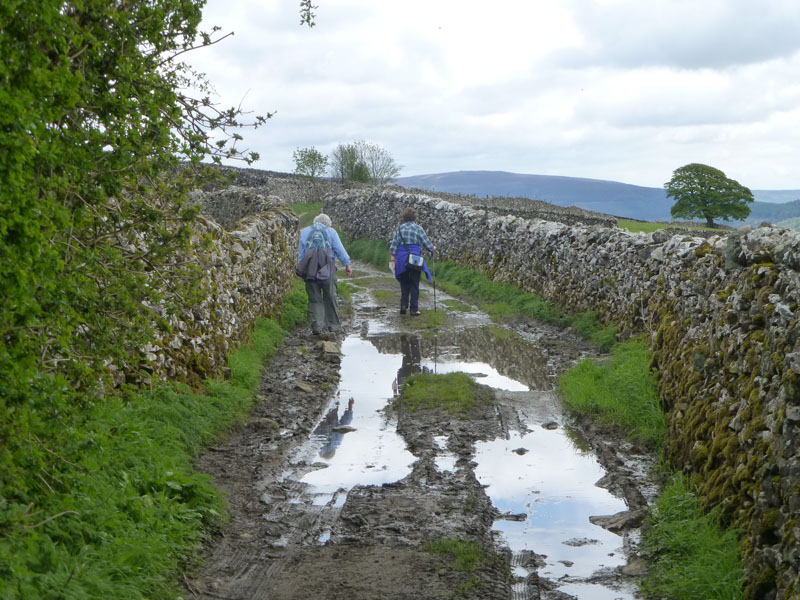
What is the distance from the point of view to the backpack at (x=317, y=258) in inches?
539

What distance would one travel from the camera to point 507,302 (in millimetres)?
16969

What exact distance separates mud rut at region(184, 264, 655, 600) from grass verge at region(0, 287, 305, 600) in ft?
0.88

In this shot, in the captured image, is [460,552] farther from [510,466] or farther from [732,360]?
[732,360]

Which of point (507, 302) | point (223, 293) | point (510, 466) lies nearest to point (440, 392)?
point (510, 466)

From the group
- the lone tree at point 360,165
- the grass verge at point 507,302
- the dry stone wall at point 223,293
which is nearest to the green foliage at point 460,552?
the dry stone wall at point 223,293

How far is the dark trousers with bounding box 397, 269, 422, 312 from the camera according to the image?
15516 mm

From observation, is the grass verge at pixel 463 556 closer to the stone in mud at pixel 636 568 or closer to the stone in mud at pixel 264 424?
the stone in mud at pixel 636 568

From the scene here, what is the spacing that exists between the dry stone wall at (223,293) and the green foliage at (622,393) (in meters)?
4.44

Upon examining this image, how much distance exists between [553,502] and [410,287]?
374 inches

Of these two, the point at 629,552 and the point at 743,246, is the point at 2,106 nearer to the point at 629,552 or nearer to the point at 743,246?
the point at 629,552

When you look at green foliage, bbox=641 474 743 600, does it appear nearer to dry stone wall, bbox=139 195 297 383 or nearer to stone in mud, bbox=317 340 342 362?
dry stone wall, bbox=139 195 297 383

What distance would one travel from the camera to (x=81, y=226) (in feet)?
15.7

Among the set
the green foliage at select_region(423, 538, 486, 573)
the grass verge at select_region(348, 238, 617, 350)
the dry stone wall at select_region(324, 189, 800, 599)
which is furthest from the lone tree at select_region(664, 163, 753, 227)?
the green foliage at select_region(423, 538, 486, 573)

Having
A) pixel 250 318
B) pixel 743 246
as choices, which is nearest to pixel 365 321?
pixel 250 318
